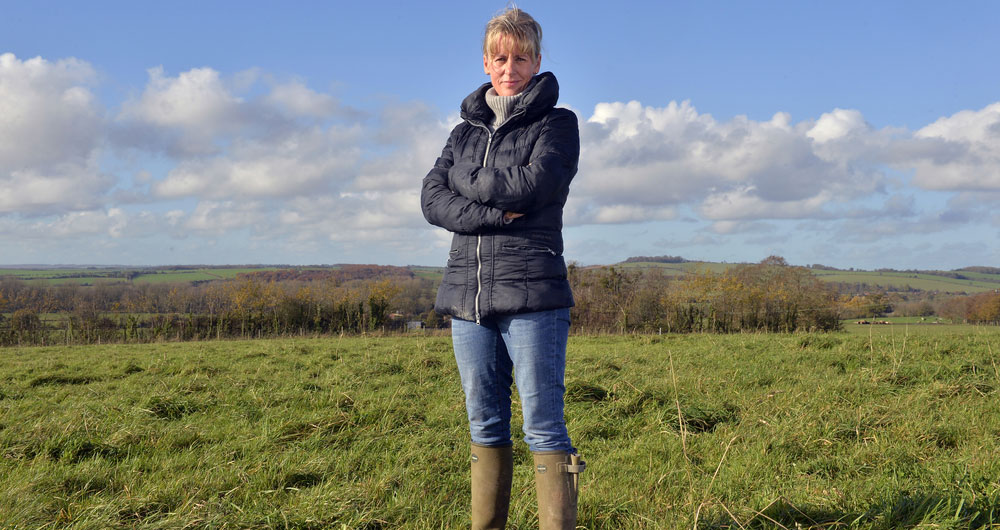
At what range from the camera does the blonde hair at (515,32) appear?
8.00ft

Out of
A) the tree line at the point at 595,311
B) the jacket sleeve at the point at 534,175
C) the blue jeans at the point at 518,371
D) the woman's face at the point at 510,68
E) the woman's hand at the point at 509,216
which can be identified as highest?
the woman's face at the point at 510,68

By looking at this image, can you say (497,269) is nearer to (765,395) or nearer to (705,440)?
(705,440)

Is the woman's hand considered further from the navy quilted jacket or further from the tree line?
the tree line

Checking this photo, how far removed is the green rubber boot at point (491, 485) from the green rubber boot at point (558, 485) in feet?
0.76

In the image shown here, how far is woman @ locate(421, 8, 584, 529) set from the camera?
2352 millimetres

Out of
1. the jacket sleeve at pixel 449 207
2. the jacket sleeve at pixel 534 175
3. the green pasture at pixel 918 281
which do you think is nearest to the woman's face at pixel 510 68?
the jacket sleeve at pixel 534 175

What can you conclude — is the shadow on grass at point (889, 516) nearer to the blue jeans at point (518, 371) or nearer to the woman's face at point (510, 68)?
the blue jeans at point (518, 371)

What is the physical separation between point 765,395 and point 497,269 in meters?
4.62

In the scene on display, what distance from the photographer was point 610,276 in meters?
32.8

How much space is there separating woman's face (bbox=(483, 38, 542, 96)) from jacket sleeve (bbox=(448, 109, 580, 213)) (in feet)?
0.66

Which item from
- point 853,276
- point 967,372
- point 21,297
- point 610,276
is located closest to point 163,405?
point 967,372

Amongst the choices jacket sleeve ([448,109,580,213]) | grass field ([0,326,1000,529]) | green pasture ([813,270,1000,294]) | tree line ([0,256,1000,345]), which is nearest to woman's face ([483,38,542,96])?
jacket sleeve ([448,109,580,213])

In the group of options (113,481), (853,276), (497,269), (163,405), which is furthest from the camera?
(853,276)

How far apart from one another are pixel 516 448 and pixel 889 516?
2349 millimetres
